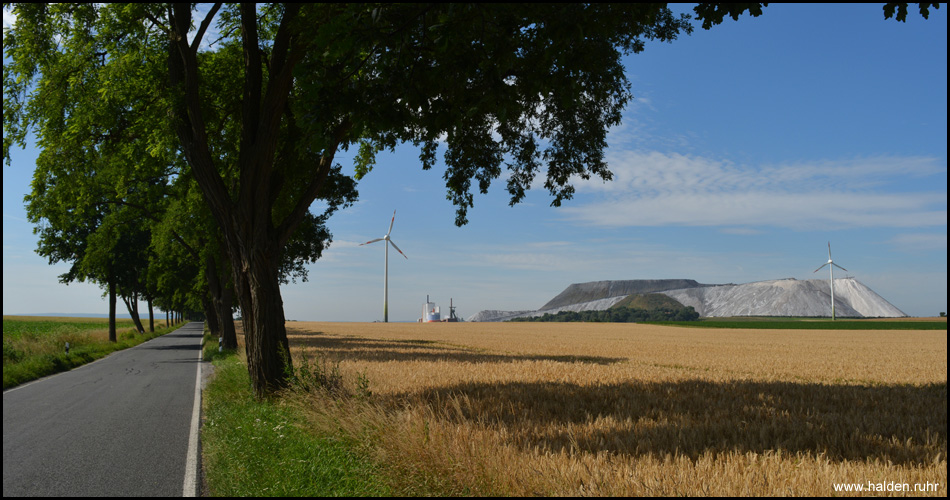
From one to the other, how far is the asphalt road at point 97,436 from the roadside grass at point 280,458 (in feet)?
1.55

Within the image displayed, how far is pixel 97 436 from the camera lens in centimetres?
977

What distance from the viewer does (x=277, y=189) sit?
13680 mm

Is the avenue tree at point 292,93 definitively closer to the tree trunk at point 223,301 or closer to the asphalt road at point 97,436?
the asphalt road at point 97,436

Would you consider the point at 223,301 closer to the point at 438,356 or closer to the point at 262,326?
the point at 438,356

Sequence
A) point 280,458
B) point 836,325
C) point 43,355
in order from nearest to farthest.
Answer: point 280,458 < point 43,355 < point 836,325

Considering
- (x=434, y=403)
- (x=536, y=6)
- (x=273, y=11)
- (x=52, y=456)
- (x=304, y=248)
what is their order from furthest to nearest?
(x=304, y=248), (x=273, y=11), (x=434, y=403), (x=52, y=456), (x=536, y=6)

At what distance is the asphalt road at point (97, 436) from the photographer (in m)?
6.97

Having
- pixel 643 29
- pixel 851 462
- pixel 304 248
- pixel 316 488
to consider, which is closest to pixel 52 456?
pixel 316 488

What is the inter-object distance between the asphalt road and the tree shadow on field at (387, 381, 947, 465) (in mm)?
3633

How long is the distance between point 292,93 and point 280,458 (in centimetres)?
977

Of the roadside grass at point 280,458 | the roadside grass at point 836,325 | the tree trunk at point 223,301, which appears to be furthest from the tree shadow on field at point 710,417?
the roadside grass at point 836,325

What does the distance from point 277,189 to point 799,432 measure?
1129 centimetres

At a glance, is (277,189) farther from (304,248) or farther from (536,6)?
(304,248)

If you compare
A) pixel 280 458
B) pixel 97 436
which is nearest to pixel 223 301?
pixel 97 436
